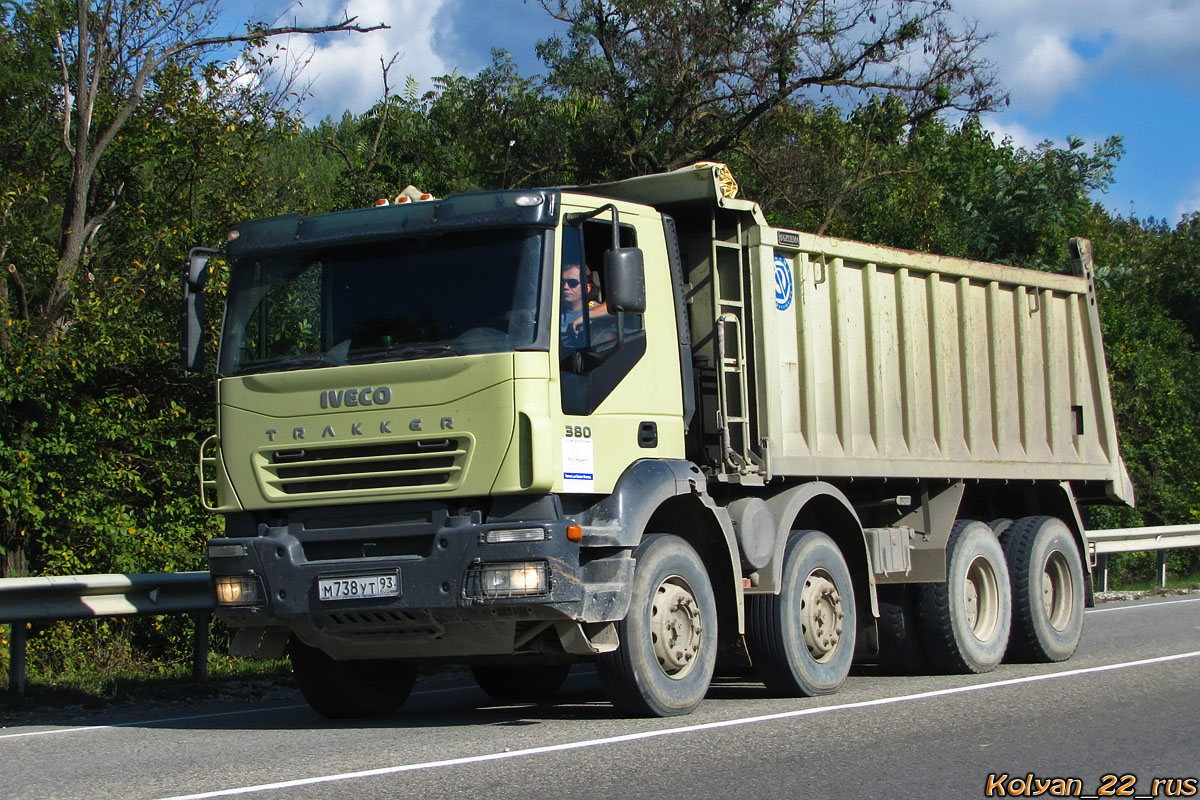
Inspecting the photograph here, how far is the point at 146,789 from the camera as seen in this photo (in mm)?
6348

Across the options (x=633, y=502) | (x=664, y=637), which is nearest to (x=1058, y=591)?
(x=664, y=637)

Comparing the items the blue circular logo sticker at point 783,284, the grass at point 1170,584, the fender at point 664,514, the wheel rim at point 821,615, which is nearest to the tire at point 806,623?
Result: the wheel rim at point 821,615

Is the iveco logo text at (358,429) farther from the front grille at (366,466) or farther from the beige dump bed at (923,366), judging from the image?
the beige dump bed at (923,366)

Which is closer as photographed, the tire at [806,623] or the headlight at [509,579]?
the headlight at [509,579]

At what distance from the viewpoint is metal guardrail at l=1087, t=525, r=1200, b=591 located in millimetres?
19406

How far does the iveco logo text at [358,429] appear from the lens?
25.5ft

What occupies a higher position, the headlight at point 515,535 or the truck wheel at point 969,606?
the headlight at point 515,535

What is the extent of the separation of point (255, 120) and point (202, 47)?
128 centimetres

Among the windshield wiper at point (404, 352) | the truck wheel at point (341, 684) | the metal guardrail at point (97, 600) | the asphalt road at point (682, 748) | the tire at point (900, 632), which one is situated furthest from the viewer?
the tire at point (900, 632)

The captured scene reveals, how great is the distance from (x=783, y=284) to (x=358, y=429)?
3.24 m

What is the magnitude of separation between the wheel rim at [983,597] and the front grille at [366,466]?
539 cm

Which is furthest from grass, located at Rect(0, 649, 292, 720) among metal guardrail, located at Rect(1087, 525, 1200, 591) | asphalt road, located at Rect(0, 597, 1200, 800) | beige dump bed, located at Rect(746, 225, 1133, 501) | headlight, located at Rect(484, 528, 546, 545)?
metal guardrail, located at Rect(1087, 525, 1200, 591)

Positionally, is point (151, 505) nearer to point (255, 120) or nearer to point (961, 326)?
point (255, 120)

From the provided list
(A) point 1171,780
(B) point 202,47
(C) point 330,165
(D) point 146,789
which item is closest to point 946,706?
(A) point 1171,780
